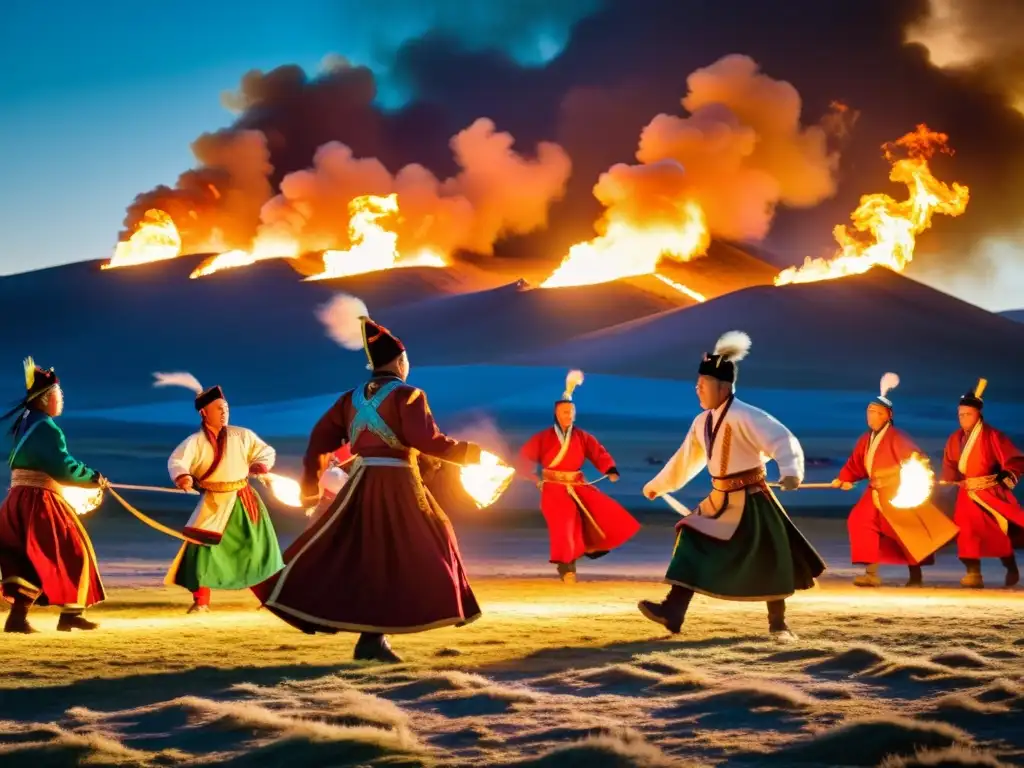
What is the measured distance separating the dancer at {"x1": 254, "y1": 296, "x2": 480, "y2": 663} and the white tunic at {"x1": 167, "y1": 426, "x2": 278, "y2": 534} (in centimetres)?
281

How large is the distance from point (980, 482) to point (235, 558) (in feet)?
22.2

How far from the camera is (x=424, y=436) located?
793 centimetres

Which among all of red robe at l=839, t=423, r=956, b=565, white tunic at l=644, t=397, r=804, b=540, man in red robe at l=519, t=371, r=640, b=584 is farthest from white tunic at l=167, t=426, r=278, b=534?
red robe at l=839, t=423, r=956, b=565

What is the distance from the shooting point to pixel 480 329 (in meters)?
78.3

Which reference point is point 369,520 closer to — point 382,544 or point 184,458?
point 382,544

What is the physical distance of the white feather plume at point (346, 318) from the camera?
843cm

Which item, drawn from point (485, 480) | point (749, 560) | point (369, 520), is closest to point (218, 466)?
point (485, 480)

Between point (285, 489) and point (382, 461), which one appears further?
point (285, 489)

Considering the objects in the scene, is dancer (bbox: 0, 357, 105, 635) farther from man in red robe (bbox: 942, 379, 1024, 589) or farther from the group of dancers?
man in red robe (bbox: 942, 379, 1024, 589)

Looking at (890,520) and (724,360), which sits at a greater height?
(724,360)

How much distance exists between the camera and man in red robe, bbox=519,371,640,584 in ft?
44.2

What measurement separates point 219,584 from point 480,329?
2667 inches

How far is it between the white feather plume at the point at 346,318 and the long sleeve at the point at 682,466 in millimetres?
2057

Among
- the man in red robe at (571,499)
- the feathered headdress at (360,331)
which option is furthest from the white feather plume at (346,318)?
the man in red robe at (571,499)
